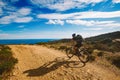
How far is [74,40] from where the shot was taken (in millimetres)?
14055

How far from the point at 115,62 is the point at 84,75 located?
4787 millimetres

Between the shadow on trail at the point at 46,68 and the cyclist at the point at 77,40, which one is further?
the cyclist at the point at 77,40

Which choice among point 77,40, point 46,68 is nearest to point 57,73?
point 46,68

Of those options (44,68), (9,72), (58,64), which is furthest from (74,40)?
(9,72)

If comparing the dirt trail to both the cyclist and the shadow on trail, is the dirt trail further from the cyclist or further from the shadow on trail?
the cyclist

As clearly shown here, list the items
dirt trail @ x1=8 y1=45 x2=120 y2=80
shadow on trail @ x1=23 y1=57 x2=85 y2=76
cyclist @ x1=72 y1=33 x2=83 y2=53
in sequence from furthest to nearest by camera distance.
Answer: cyclist @ x1=72 y1=33 x2=83 y2=53 → shadow on trail @ x1=23 y1=57 x2=85 y2=76 → dirt trail @ x1=8 y1=45 x2=120 y2=80

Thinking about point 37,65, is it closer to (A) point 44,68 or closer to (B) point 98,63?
(A) point 44,68

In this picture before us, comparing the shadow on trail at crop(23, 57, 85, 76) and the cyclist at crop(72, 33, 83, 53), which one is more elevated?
the cyclist at crop(72, 33, 83, 53)

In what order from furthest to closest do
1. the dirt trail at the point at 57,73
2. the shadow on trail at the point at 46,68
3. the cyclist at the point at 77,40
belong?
the cyclist at the point at 77,40, the shadow on trail at the point at 46,68, the dirt trail at the point at 57,73

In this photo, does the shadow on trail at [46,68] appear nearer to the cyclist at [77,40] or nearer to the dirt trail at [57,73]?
the dirt trail at [57,73]

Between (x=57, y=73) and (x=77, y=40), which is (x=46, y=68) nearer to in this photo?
(x=57, y=73)

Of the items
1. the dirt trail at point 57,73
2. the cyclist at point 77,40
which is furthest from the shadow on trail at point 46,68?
the cyclist at point 77,40

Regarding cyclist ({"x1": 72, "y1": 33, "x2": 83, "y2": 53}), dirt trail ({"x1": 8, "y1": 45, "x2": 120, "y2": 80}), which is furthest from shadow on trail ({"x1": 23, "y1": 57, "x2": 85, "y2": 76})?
cyclist ({"x1": 72, "y1": 33, "x2": 83, "y2": 53})

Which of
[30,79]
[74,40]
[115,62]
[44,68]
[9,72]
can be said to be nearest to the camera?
[30,79]
